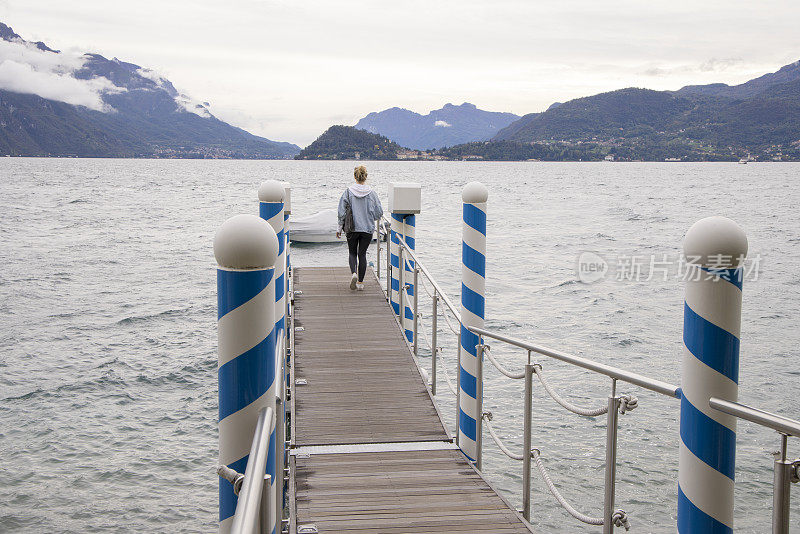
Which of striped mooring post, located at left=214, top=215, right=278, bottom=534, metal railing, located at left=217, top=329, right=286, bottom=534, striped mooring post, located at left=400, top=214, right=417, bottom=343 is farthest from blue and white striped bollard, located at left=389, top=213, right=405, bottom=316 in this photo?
metal railing, located at left=217, top=329, right=286, bottom=534

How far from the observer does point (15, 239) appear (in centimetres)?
3170

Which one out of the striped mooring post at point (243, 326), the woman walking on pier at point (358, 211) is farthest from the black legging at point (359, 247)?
→ the striped mooring post at point (243, 326)

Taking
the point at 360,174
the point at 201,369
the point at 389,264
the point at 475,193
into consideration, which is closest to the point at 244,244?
the point at 475,193

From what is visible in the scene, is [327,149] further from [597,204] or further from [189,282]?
[189,282]

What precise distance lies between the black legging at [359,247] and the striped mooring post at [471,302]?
4.45 metres

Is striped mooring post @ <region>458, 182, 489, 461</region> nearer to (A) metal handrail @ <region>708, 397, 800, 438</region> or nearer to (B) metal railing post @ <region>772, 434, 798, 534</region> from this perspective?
(A) metal handrail @ <region>708, 397, 800, 438</region>

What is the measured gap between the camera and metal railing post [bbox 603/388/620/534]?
3232 mm

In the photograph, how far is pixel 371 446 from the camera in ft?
19.0

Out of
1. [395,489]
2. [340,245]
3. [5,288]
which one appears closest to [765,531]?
[395,489]

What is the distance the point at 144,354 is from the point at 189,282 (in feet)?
28.5

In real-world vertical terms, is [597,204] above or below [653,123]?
below

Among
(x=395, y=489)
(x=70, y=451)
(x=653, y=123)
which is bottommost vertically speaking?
(x=70, y=451)

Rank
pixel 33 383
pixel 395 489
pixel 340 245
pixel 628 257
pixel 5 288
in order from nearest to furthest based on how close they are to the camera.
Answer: pixel 395 489 → pixel 33 383 → pixel 5 288 → pixel 340 245 → pixel 628 257

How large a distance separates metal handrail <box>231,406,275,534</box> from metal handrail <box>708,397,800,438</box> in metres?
1.42
